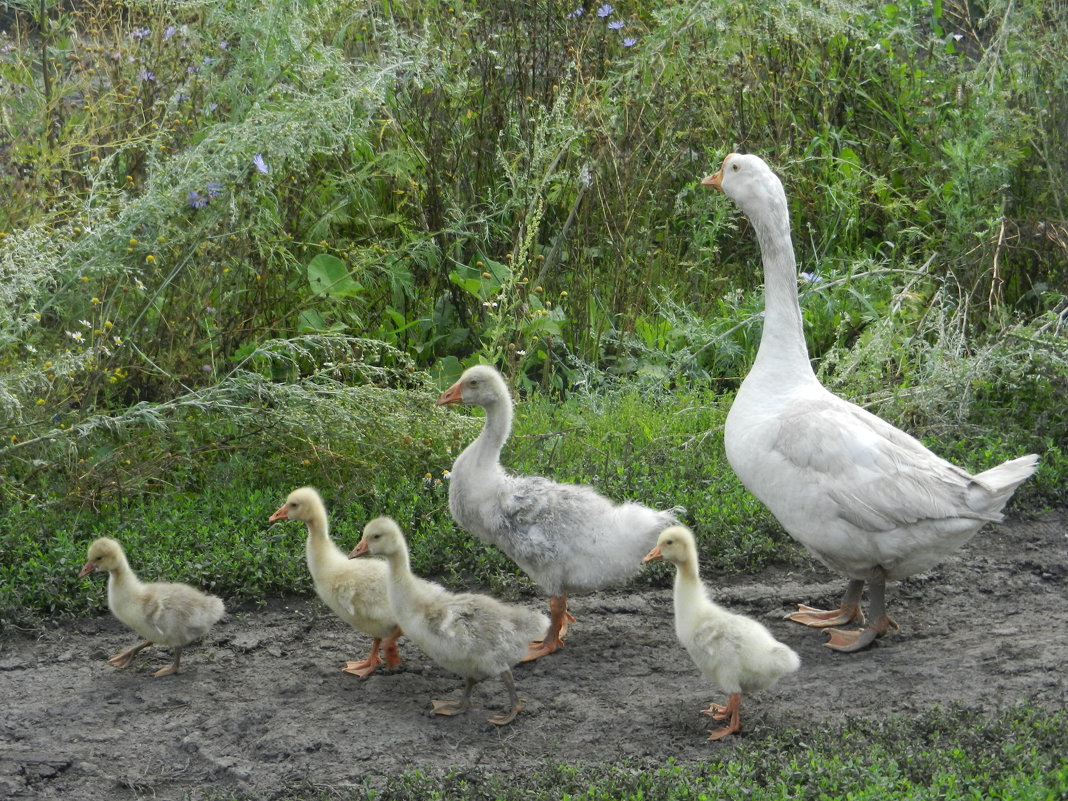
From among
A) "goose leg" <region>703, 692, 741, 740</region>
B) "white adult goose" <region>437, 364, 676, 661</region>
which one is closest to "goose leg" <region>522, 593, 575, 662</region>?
"white adult goose" <region>437, 364, 676, 661</region>

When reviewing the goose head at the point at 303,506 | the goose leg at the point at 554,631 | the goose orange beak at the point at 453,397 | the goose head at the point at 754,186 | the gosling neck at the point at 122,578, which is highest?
the goose head at the point at 754,186

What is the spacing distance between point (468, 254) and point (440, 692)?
435 centimetres

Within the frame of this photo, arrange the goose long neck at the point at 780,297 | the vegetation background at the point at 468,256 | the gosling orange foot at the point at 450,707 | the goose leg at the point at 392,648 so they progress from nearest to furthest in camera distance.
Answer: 1. the gosling orange foot at the point at 450,707
2. the goose leg at the point at 392,648
3. the goose long neck at the point at 780,297
4. the vegetation background at the point at 468,256

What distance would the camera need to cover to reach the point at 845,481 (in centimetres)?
535

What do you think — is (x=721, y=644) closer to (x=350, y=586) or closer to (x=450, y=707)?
(x=450, y=707)

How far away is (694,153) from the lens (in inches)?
388

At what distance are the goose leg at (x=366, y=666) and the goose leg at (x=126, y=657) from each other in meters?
0.87

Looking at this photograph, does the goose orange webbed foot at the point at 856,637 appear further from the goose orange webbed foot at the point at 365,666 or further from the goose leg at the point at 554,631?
the goose orange webbed foot at the point at 365,666

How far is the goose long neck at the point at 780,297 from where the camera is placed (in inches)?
231

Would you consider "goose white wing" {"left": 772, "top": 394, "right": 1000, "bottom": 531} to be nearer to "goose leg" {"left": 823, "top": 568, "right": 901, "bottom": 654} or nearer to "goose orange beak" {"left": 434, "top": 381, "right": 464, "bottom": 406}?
"goose leg" {"left": 823, "top": 568, "right": 901, "bottom": 654}

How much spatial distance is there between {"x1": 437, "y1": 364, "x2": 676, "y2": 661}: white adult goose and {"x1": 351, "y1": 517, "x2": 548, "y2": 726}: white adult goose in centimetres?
43

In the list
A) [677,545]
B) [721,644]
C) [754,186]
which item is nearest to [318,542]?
[677,545]

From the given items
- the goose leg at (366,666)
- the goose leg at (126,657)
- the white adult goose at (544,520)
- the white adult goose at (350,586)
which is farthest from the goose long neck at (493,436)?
the goose leg at (126,657)

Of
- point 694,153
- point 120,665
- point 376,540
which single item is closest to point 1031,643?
point 376,540
